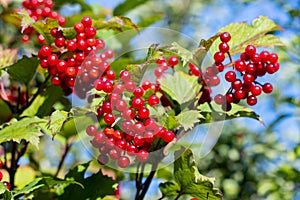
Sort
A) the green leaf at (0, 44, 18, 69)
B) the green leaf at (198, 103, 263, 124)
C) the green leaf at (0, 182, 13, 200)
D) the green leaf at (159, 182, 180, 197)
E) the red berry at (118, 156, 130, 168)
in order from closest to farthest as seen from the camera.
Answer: the green leaf at (0, 182, 13, 200)
the red berry at (118, 156, 130, 168)
the green leaf at (198, 103, 263, 124)
the green leaf at (159, 182, 180, 197)
the green leaf at (0, 44, 18, 69)

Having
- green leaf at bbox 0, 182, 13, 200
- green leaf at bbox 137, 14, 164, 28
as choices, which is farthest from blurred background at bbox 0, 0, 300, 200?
green leaf at bbox 0, 182, 13, 200

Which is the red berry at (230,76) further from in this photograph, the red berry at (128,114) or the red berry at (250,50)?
the red berry at (128,114)

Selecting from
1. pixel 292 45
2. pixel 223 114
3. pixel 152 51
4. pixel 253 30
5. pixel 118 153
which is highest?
pixel 292 45

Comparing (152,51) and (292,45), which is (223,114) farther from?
(292,45)

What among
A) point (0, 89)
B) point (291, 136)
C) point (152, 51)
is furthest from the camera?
point (291, 136)

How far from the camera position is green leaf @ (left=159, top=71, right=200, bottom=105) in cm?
126

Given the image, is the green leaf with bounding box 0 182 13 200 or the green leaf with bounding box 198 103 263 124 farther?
the green leaf with bounding box 198 103 263 124

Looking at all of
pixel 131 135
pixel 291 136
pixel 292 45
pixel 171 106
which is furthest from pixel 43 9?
pixel 291 136

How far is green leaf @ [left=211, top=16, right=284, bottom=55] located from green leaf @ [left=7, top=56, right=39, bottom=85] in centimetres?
52

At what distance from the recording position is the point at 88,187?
1350 mm

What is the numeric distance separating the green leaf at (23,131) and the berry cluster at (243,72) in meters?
0.46

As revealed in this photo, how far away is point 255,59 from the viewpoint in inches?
46.7

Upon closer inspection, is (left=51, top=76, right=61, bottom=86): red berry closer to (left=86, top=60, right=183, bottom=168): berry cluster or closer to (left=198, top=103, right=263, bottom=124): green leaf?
(left=86, top=60, right=183, bottom=168): berry cluster

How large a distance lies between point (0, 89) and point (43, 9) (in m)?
0.31
